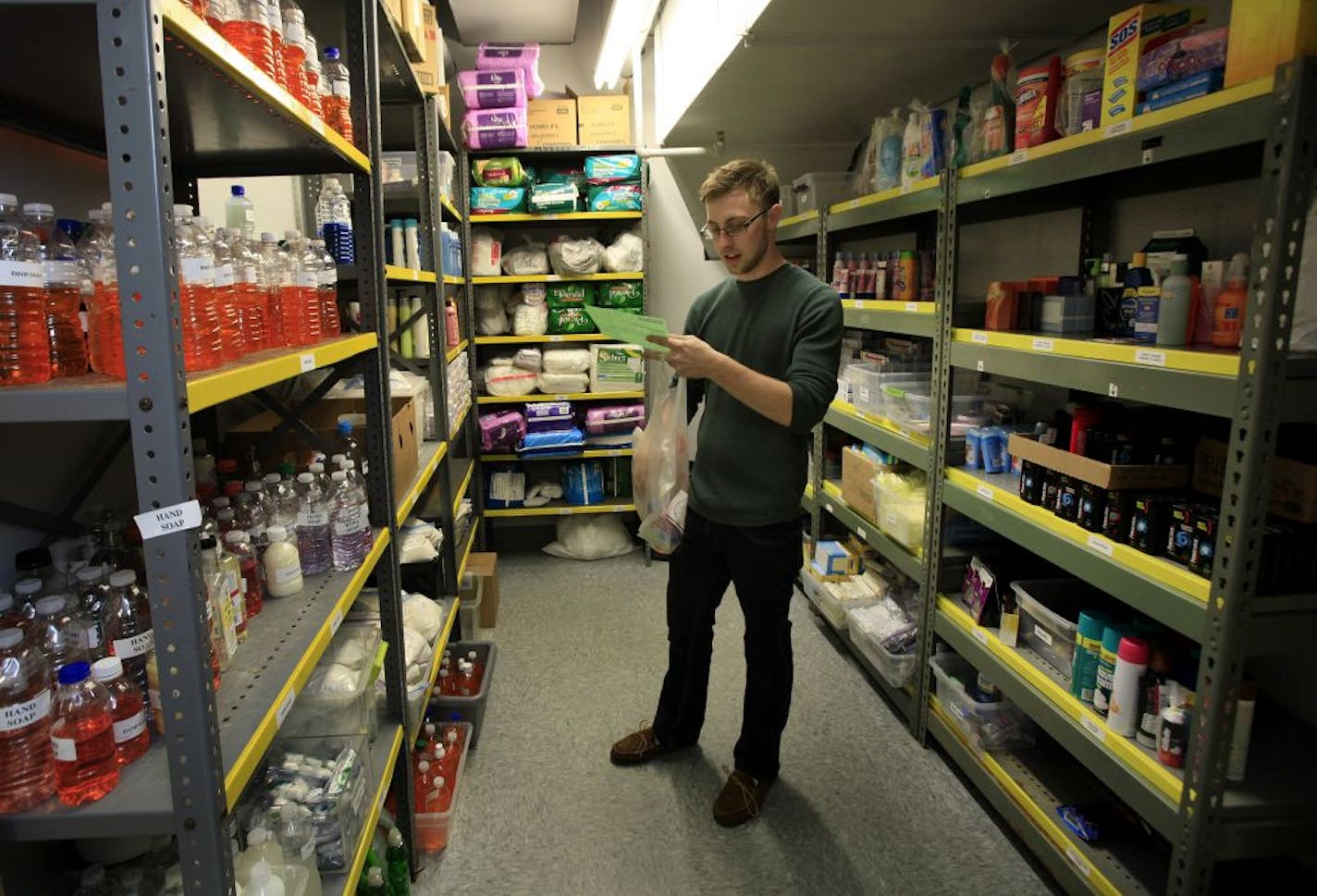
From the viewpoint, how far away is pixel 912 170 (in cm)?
269

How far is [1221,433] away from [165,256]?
2213 millimetres

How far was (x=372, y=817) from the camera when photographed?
68.0 inches

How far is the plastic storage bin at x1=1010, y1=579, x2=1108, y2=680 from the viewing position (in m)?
2.10

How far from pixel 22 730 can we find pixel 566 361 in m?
3.71

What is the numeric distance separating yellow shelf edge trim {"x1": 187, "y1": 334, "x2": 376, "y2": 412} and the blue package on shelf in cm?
298

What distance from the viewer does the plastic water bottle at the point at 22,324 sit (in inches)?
37.1

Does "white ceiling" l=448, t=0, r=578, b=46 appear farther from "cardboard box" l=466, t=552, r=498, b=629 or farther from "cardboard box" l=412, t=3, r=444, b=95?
"cardboard box" l=466, t=552, r=498, b=629

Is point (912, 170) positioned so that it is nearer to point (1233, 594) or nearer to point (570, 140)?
point (1233, 594)

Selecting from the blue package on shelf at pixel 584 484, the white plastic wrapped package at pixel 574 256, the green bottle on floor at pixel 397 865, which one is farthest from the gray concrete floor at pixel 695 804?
the white plastic wrapped package at pixel 574 256

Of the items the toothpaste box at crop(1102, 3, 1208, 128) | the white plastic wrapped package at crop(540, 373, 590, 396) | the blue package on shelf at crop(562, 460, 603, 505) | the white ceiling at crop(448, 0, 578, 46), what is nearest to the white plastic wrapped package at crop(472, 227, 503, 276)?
the white plastic wrapped package at crop(540, 373, 590, 396)

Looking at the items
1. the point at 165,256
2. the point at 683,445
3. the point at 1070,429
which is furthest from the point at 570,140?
the point at 165,256

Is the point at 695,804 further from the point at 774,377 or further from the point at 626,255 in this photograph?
the point at 626,255

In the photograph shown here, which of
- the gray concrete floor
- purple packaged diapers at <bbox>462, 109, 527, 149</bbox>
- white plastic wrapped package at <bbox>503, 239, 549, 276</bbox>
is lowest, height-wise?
the gray concrete floor

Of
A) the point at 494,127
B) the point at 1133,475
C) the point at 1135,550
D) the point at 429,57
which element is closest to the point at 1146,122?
the point at 1133,475
